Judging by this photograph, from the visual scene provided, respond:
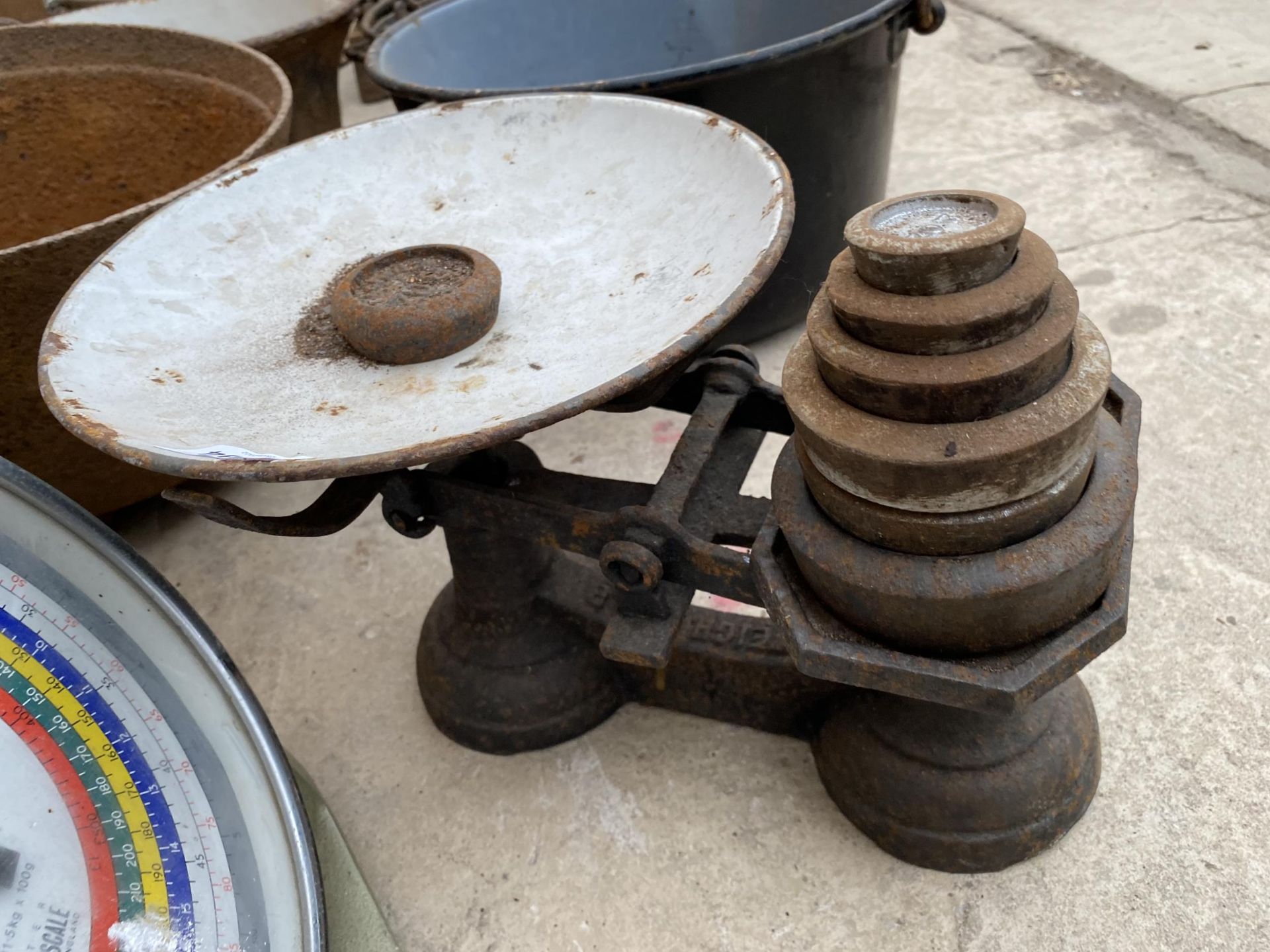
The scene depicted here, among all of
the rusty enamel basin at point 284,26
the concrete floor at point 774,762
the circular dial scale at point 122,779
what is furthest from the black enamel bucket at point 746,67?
the circular dial scale at point 122,779

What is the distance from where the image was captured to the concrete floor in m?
1.11

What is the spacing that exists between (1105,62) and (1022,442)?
272 centimetres

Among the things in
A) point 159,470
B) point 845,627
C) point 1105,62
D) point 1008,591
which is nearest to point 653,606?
point 845,627

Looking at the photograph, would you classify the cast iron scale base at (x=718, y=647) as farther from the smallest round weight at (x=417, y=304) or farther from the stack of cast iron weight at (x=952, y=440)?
the smallest round weight at (x=417, y=304)

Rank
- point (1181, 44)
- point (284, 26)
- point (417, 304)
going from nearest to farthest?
point (417, 304) → point (284, 26) → point (1181, 44)

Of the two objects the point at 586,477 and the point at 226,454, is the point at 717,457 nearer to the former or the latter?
the point at 586,477

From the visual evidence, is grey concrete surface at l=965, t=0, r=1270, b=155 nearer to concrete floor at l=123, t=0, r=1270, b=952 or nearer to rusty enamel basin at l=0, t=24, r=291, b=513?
concrete floor at l=123, t=0, r=1270, b=952

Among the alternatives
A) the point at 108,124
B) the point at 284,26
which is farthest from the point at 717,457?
the point at 284,26

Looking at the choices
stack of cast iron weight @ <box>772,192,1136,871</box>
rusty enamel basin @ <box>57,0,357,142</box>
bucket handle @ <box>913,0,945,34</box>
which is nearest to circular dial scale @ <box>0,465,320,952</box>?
stack of cast iron weight @ <box>772,192,1136,871</box>

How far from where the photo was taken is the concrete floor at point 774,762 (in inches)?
43.6

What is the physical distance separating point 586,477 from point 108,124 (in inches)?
52.2

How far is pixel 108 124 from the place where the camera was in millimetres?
1885

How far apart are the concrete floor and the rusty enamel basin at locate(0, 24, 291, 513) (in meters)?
0.45

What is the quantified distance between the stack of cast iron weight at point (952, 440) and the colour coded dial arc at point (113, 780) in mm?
606
